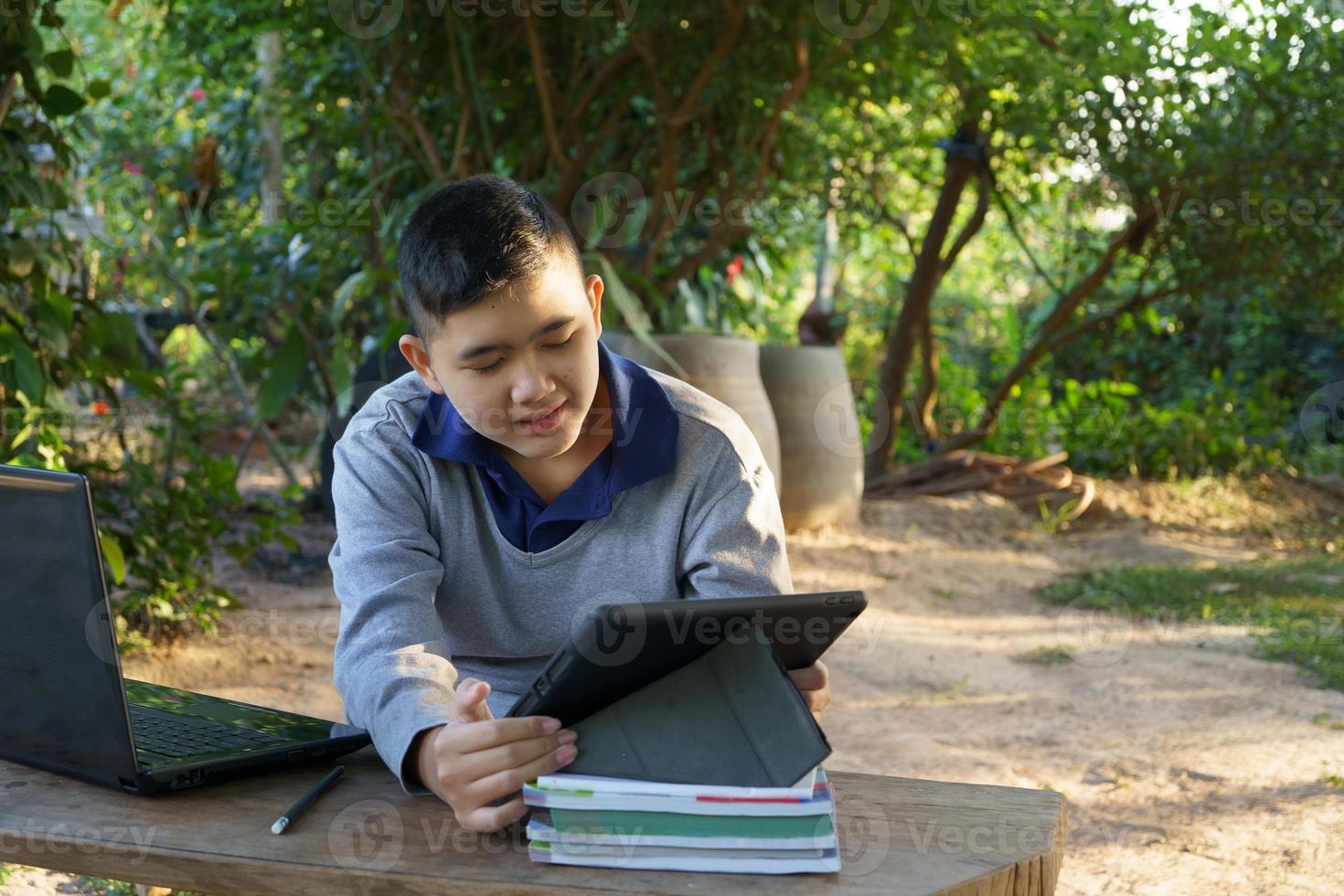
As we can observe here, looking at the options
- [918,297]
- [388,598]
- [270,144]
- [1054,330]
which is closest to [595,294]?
[388,598]

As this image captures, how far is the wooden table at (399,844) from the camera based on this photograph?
1.07 meters

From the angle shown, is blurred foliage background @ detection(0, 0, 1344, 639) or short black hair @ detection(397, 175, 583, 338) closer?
short black hair @ detection(397, 175, 583, 338)

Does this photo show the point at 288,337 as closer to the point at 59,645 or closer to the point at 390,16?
the point at 390,16

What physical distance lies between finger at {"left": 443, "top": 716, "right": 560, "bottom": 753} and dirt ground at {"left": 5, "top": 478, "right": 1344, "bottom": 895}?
154cm

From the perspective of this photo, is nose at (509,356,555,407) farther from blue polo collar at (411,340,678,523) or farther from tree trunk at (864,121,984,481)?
tree trunk at (864,121,984,481)

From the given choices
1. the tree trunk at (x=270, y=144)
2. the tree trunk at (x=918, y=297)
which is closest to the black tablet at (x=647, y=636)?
the tree trunk at (x=270, y=144)

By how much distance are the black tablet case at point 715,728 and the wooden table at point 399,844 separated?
9 centimetres

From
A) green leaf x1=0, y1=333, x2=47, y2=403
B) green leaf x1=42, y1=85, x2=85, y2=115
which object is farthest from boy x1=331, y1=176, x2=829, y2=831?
green leaf x1=42, y1=85, x2=85, y2=115

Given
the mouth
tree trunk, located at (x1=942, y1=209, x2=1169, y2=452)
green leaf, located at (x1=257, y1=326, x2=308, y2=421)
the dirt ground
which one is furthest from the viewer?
tree trunk, located at (x1=942, y1=209, x2=1169, y2=452)

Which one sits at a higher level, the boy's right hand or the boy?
the boy

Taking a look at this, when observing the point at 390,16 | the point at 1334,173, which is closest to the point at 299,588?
the point at 390,16

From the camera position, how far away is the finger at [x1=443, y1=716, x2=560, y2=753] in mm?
1128

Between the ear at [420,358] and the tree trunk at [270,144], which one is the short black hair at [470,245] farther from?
the tree trunk at [270,144]

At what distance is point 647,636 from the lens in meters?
1.07
